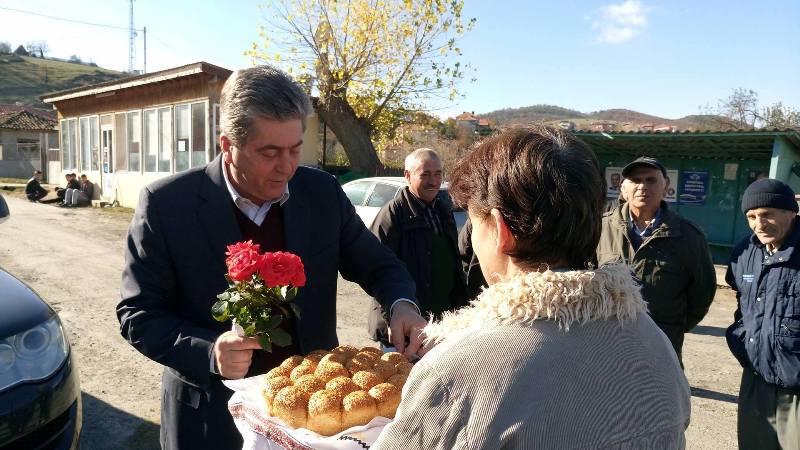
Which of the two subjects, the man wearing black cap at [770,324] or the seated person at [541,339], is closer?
the seated person at [541,339]

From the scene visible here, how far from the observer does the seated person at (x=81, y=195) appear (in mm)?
21234

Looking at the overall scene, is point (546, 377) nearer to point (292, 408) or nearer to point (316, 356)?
point (292, 408)

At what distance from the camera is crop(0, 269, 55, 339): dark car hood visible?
305cm

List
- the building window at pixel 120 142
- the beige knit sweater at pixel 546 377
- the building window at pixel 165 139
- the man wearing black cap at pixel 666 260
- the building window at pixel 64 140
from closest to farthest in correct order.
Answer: the beige knit sweater at pixel 546 377 → the man wearing black cap at pixel 666 260 → the building window at pixel 165 139 → the building window at pixel 120 142 → the building window at pixel 64 140

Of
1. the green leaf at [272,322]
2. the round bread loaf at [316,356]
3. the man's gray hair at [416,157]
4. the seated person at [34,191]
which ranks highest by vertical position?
the man's gray hair at [416,157]

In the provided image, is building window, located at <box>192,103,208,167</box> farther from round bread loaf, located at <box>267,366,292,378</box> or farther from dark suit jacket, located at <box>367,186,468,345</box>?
round bread loaf, located at <box>267,366,292,378</box>

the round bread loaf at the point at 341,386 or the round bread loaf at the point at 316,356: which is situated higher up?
the round bread loaf at the point at 341,386

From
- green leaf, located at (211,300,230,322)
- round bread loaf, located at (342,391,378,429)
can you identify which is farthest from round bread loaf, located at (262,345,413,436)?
green leaf, located at (211,300,230,322)

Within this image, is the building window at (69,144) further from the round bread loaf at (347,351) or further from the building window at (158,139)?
the round bread loaf at (347,351)

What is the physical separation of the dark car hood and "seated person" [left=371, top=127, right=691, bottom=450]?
2806mm

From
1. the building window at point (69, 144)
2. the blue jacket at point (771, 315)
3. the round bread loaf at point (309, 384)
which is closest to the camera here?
the round bread loaf at point (309, 384)

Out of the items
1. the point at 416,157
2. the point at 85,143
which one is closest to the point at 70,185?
the point at 85,143

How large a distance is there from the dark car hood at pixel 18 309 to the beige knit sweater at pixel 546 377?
2.82m

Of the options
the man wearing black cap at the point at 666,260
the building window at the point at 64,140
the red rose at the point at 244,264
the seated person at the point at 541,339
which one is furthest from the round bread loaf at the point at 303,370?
the building window at the point at 64,140
